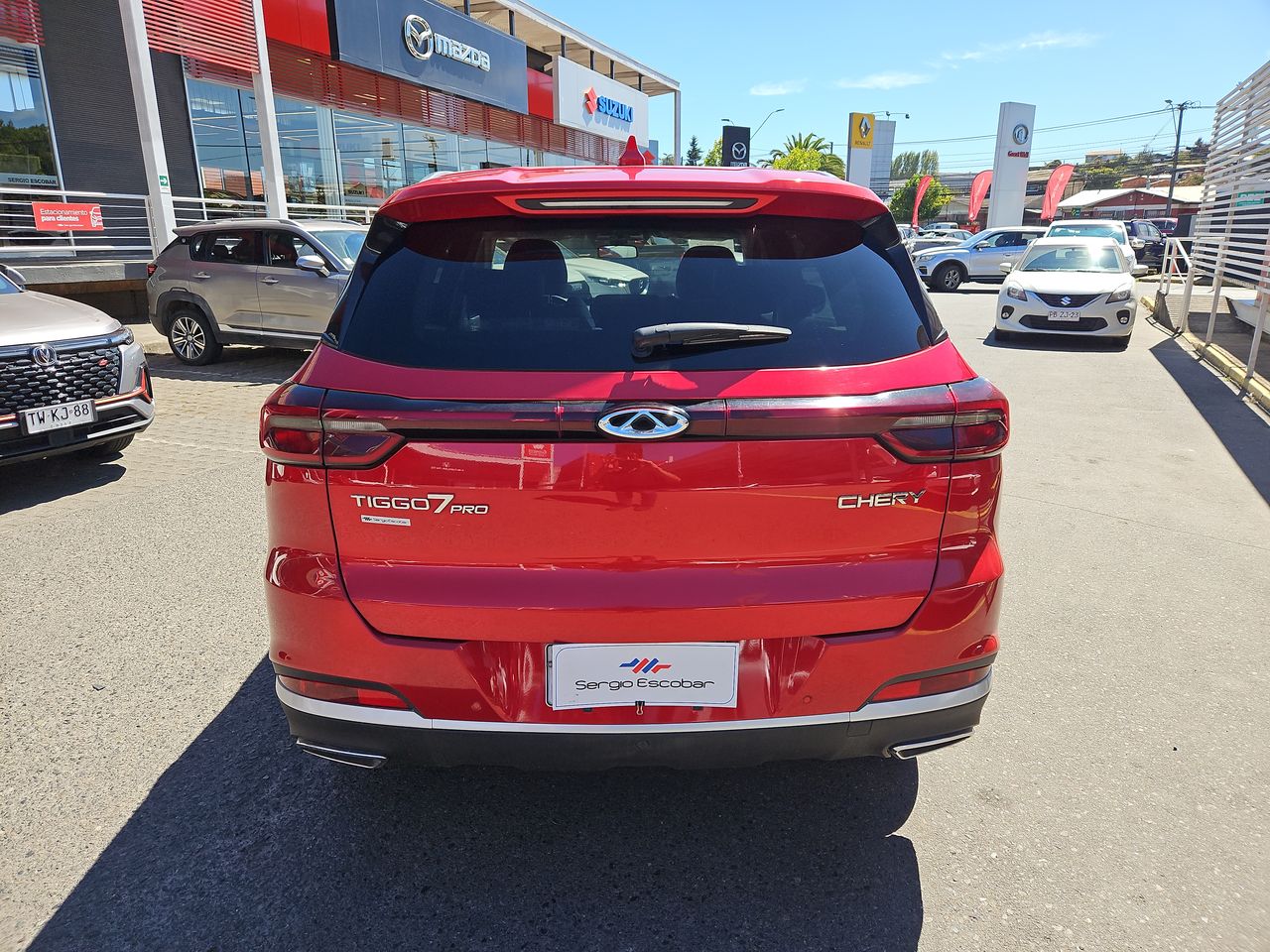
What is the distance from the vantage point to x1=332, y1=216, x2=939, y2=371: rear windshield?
6.61 ft

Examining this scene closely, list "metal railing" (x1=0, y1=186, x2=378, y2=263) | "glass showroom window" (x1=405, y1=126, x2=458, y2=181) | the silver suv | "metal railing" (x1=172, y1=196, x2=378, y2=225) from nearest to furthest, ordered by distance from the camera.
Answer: the silver suv → "metal railing" (x1=0, y1=186, x2=378, y2=263) → "metal railing" (x1=172, y1=196, x2=378, y2=225) → "glass showroom window" (x1=405, y1=126, x2=458, y2=181)

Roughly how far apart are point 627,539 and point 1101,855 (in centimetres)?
170

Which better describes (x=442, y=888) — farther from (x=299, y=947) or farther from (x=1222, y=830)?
(x=1222, y=830)

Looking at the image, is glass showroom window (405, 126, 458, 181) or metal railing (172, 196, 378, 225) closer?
metal railing (172, 196, 378, 225)

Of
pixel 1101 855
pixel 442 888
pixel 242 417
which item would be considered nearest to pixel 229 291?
pixel 242 417

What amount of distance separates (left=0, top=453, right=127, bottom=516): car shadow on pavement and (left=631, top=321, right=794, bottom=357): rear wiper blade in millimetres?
5249

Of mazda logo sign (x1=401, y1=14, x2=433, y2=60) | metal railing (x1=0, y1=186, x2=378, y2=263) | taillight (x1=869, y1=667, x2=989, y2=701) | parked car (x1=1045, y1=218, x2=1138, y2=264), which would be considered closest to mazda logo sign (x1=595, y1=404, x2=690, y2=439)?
taillight (x1=869, y1=667, x2=989, y2=701)

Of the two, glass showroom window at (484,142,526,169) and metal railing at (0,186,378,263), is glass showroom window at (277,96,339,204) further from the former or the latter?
glass showroom window at (484,142,526,169)

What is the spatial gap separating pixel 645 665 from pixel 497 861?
2.78ft

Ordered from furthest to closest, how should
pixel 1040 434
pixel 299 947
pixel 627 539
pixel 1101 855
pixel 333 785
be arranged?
1. pixel 1040 434
2. pixel 333 785
3. pixel 1101 855
4. pixel 299 947
5. pixel 627 539

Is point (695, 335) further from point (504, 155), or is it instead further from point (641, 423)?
point (504, 155)

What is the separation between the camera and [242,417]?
807 cm

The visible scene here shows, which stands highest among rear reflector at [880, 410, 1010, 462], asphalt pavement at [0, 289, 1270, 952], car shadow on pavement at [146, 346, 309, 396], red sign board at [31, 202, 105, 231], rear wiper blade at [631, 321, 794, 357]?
red sign board at [31, 202, 105, 231]

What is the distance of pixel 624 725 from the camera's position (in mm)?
2020
